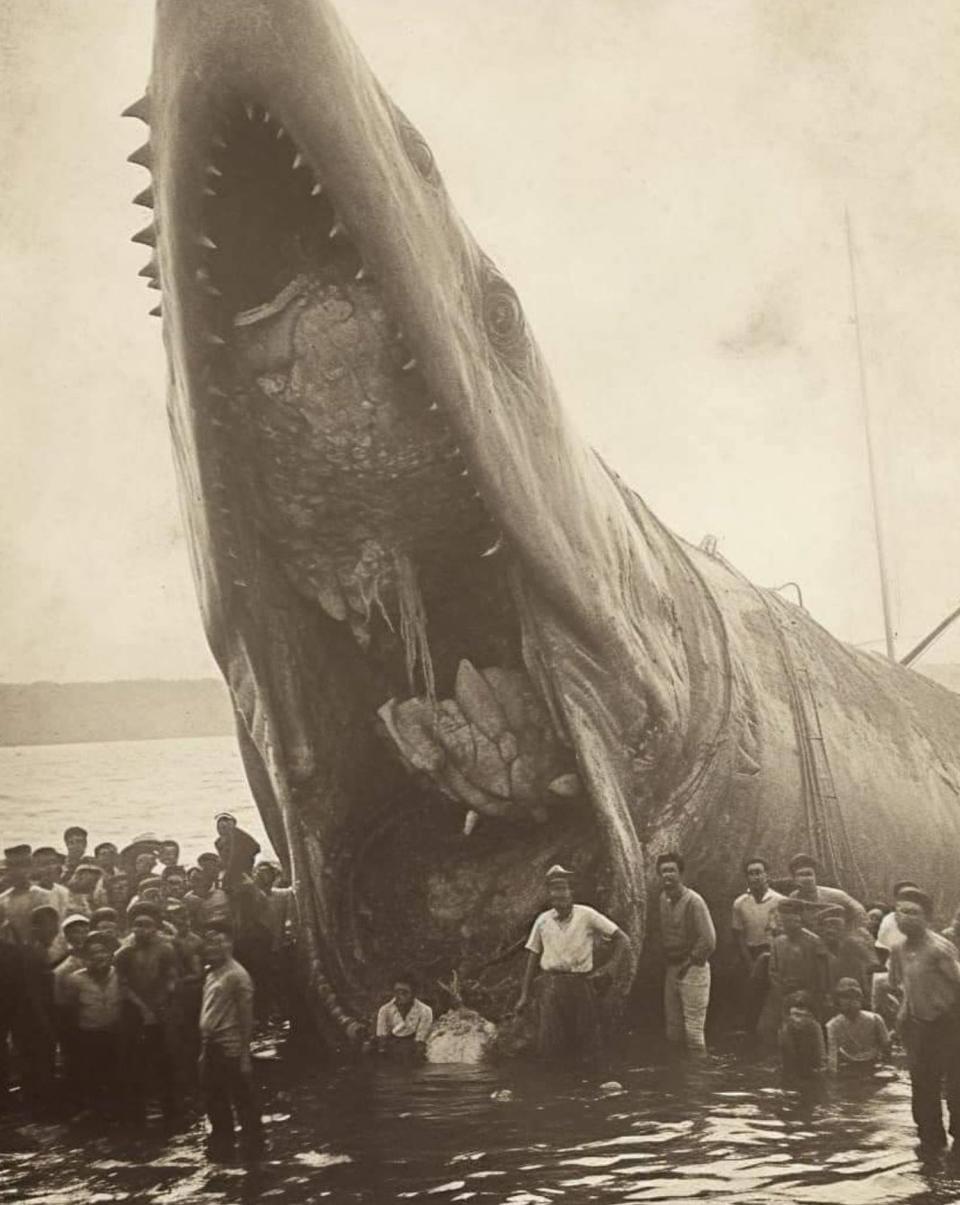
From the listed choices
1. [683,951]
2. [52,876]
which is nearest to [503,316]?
[683,951]

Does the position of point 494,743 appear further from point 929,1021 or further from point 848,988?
point 929,1021

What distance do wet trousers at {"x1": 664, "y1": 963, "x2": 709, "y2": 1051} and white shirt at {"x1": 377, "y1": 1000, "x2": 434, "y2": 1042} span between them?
1084mm

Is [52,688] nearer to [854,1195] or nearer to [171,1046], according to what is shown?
[171,1046]

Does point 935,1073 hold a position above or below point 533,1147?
above

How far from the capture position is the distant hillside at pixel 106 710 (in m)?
7.46

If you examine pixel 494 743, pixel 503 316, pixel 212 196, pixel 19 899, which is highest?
pixel 212 196

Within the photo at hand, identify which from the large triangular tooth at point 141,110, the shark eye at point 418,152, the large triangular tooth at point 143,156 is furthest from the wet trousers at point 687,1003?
the large triangular tooth at point 141,110

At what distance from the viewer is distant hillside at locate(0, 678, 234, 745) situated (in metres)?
7.46

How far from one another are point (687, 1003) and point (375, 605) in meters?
2.28

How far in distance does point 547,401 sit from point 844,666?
3736mm

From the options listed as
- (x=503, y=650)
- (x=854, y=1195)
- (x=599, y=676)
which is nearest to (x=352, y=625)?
(x=503, y=650)

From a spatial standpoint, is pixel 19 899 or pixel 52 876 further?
pixel 52 876

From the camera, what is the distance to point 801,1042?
5711 mm

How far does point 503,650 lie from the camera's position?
624cm
